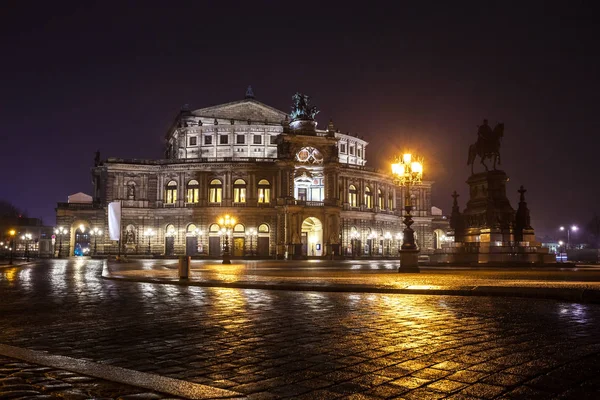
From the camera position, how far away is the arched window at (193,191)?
232ft

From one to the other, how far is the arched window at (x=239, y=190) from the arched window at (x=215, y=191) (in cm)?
177

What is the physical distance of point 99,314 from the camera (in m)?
9.93

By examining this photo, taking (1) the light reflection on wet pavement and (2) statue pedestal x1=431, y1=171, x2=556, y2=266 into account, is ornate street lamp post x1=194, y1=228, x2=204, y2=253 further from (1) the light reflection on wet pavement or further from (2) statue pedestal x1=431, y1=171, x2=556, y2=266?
(1) the light reflection on wet pavement

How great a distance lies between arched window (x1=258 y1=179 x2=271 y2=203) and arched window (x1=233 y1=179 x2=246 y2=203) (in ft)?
6.64

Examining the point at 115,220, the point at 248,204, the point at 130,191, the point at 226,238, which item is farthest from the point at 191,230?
the point at 226,238

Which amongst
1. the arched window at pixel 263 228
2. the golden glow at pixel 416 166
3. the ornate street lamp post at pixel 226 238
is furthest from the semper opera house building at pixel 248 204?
the golden glow at pixel 416 166

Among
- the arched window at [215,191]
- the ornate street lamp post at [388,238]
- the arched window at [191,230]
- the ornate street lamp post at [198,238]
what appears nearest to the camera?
the ornate street lamp post at [198,238]

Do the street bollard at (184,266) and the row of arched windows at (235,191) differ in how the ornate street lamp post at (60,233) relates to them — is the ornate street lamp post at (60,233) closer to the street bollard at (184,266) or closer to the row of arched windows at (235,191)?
the row of arched windows at (235,191)

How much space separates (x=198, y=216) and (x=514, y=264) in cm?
4754

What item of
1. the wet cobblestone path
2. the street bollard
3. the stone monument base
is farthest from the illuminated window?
the wet cobblestone path

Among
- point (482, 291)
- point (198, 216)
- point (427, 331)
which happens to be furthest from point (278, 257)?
point (427, 331)

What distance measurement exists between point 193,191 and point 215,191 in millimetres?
2862

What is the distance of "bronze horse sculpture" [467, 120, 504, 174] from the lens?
30.7m

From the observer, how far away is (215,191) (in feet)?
232
